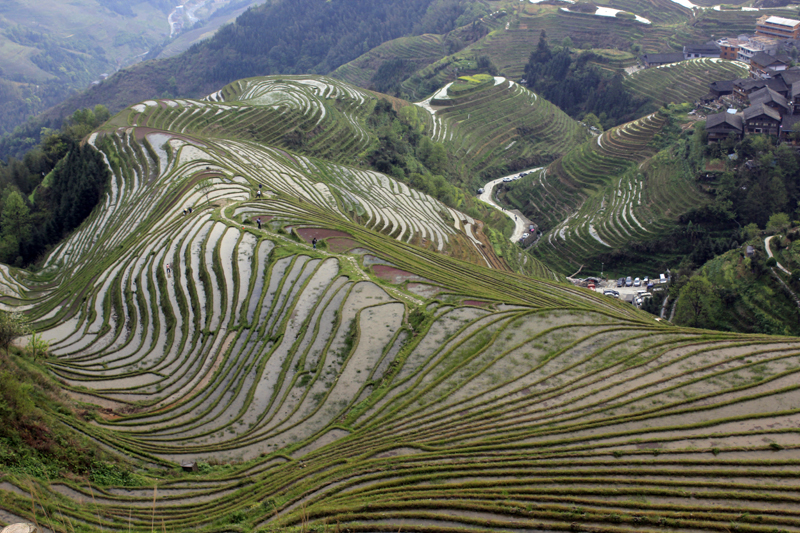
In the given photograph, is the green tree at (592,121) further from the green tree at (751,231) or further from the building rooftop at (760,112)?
the green tree at (751,231)

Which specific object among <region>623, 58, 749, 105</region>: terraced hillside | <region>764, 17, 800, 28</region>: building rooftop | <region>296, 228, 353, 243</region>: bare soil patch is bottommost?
<region>296, 228, 353, 243</region>: bare soil patch

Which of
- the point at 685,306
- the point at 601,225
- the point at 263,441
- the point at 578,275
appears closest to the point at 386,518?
the point at 263,441

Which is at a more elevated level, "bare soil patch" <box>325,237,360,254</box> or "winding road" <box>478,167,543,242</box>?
"bare soil patch" <box>325,237,360,254</box>

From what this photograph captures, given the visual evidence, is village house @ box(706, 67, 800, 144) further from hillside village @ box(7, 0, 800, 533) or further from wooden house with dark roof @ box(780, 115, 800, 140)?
hillside village @ box(7, 0, 800, 533)

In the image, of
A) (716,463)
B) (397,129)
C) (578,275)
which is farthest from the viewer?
(397,129)

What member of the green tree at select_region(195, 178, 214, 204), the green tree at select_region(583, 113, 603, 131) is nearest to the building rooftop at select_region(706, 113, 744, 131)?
the green tree at select_region(583, 113, 603, 131)

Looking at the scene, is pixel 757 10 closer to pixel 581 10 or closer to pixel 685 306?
pixel 581 10

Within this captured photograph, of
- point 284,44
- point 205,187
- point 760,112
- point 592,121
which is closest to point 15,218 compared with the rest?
point 205,187

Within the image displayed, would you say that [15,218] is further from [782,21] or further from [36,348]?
[782,21]
